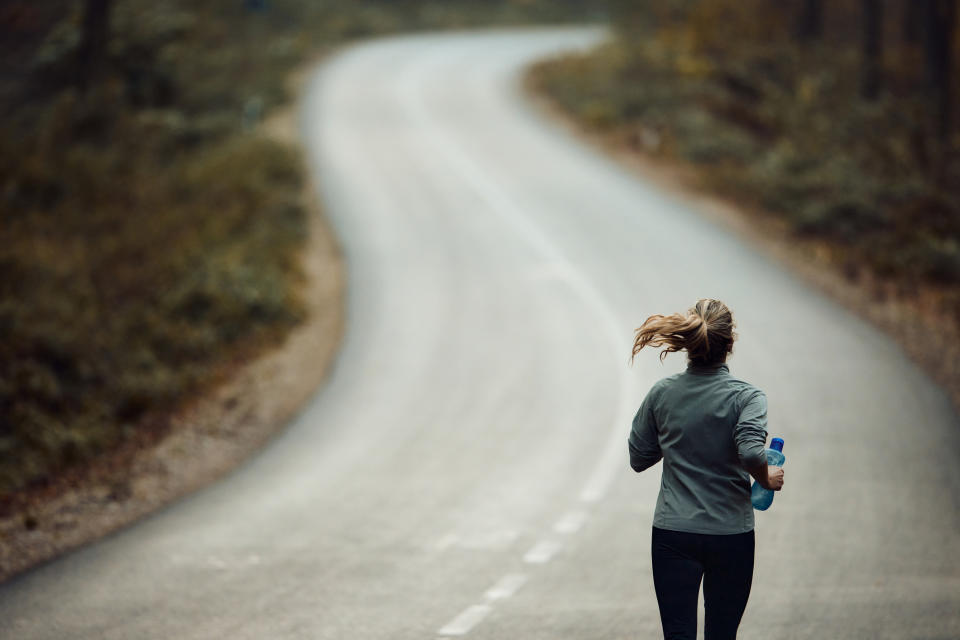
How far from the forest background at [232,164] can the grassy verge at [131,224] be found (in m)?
0.05

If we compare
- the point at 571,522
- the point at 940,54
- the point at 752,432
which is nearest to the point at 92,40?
the point at 571,522

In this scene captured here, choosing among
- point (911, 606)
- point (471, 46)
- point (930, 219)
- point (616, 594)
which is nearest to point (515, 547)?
point (616, 594)

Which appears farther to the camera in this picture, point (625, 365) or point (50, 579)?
point (625, 365)

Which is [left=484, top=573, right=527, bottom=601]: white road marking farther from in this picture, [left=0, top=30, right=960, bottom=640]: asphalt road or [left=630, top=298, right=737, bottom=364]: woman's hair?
[left=630, top=298, right=737, bottom=364]: woman's hair

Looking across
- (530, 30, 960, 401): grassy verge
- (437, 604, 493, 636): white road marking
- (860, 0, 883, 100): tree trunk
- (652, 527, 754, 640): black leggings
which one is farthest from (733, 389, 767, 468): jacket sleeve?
(860, 0, 883, 100): tree trunk

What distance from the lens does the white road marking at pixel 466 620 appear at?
5.90 m

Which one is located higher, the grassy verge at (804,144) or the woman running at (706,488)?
the grassy verge at (804,144)

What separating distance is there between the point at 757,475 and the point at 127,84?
2675 centimetres

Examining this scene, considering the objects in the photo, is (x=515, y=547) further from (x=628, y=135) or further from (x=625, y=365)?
(x=628, y=135)

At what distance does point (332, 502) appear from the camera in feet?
28.2

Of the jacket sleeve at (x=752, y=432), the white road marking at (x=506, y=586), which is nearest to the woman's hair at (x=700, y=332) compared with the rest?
the jacket sleeve at (x=752, y=432)

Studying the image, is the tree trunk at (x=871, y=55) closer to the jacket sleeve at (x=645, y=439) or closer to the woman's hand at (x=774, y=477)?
the jacket sleeve at (x=645, y=439)

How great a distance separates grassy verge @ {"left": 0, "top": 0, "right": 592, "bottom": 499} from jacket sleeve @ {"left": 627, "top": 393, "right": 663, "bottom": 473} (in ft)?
23.8

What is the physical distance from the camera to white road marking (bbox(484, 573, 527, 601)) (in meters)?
6.50
